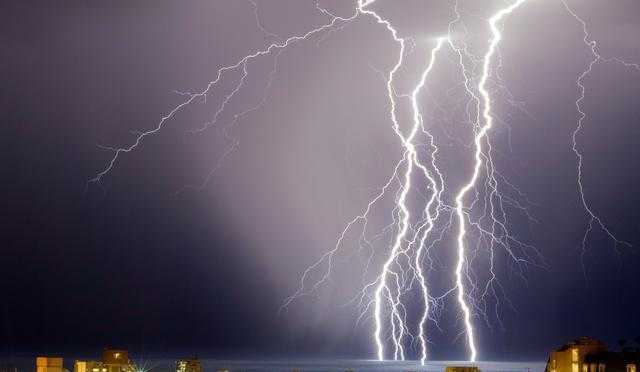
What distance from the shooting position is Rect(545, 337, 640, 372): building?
43219 millimetres

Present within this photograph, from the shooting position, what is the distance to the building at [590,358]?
4322 centimetres

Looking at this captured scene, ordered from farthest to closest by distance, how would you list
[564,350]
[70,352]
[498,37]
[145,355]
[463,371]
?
1. [145,355]
2. [70,352]
3. [463,371]
4. [564,350]
5. [498,37]

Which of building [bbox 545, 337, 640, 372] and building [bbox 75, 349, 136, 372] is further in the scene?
building [bbox 75, 349, 136, 372]

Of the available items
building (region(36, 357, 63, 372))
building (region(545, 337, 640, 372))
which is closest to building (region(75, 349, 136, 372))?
building (region(36, 357, 63, 372))

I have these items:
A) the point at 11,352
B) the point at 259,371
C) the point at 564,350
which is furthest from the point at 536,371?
the point at 564,350

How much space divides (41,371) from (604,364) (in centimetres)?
2317

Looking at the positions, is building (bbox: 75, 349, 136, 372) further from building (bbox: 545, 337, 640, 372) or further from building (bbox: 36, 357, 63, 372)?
building (bbox: 545, 337, 640, 372)

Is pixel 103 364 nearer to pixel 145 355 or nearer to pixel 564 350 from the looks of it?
pixel 564 350

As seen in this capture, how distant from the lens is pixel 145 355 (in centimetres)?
15862

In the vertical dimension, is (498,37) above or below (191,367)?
above

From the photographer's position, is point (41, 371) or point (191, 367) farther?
point (191, 367)

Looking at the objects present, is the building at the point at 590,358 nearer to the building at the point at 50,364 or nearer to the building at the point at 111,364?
the building at the point at 50,364

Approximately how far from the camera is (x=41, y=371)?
4869 cm

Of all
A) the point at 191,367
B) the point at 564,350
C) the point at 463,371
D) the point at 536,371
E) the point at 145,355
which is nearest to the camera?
the point at 564,350
